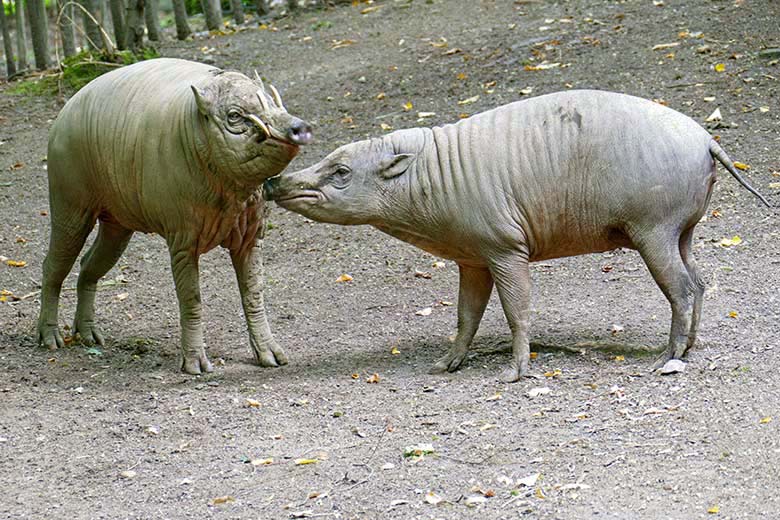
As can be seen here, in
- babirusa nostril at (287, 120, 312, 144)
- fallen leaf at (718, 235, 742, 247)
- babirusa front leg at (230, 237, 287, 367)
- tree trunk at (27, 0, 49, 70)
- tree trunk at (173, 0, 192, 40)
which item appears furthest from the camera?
tree trunk at (173, 0, 192, 40)

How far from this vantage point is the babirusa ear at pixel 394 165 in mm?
6664

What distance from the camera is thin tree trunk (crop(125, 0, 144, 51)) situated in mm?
14180

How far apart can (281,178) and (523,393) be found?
187cm

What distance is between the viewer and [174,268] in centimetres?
699

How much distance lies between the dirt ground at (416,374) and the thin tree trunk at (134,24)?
2.18 m

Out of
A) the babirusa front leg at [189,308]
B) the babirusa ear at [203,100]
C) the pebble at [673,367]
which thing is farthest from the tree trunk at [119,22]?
the pebble at [673,367]

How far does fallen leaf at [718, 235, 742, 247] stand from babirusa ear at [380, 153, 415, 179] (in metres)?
3.12

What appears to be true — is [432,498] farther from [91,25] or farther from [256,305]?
[91,25]

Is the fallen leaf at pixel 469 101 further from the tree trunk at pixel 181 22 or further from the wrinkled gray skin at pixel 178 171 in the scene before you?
the tree trunk at pixel 181 22

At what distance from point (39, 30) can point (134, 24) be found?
1513mm

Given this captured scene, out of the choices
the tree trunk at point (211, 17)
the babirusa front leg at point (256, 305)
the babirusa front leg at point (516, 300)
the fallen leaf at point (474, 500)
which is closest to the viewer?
the fallen leaf at point (474, 500)

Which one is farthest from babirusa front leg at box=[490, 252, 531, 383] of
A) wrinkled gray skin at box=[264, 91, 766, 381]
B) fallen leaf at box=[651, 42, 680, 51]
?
fallen leaf at box=[651, 42, 680, 51]

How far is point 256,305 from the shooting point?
731cm

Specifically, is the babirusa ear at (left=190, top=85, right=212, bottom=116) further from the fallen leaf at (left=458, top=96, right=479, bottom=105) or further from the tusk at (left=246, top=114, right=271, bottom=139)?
the fallen leaf at (left=458, top=96, right=479, bottom=105)
